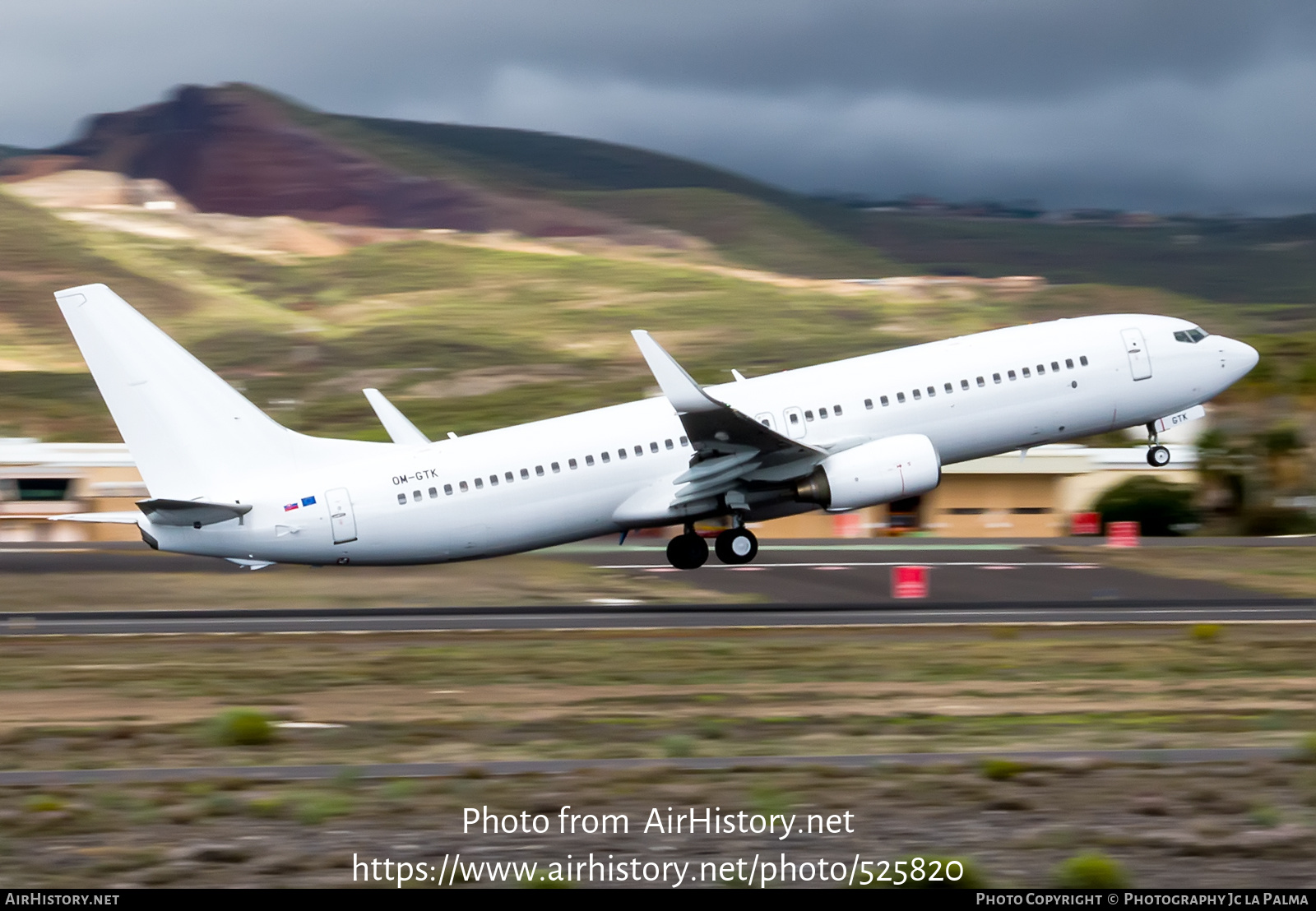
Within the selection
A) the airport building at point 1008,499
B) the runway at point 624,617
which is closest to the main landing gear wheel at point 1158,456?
the runway at point 624,617

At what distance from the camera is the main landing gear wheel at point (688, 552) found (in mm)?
40000

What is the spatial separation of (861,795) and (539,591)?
1048 inches

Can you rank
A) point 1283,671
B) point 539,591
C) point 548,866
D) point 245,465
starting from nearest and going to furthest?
point 548,866, point 1283,671, point 245,465, point 539,591

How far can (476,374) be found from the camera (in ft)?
612

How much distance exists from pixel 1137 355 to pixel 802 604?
1127 cm

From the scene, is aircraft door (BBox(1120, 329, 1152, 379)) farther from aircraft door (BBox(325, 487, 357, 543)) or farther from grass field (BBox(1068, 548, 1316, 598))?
aircraft door (BBox(325, 487, 357, 543))

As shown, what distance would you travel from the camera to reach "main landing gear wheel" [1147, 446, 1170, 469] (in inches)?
1619

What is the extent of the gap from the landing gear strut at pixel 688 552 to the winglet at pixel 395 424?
23.3 feet

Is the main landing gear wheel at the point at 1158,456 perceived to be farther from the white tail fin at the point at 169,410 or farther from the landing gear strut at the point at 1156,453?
the white tail fin at the point at 169,410

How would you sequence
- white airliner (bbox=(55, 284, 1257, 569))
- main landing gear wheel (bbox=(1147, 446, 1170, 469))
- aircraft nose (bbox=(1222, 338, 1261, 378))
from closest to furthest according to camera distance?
white airliner (bbox=(55, 284, 1257, 569))
main landing gear wheel (bbox=(1147, 446, 1170, 469))
aircraft nose (bbox=(1222, 338, 1261, 378))

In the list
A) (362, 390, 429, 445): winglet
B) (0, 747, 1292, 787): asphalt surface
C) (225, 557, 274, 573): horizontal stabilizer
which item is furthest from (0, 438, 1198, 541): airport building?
(0, 747, 1292, 787): asphalt surface

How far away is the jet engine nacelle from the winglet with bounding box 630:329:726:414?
374cm

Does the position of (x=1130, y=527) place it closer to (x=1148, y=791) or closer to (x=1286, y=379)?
(x=1286, y=379)

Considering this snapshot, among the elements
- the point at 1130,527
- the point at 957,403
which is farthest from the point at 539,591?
the point at 1130,527
